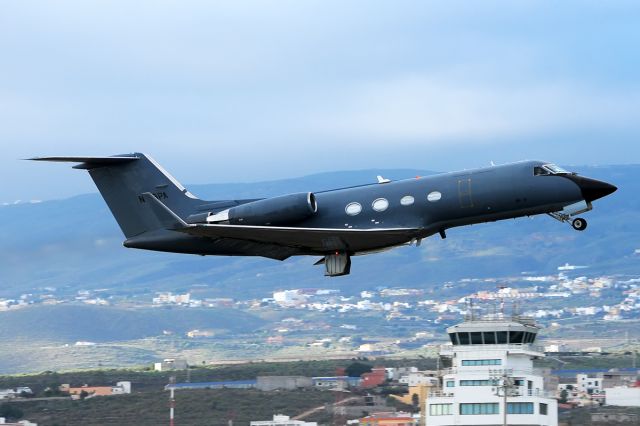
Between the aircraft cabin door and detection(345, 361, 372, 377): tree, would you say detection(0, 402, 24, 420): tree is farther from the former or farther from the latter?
the aircraft cabin door

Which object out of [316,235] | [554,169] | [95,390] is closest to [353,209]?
[316,235]

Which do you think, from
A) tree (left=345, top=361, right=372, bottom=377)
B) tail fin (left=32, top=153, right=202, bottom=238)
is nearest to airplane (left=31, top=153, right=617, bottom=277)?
tail fin (left=32, top=153, right=202, bottom=238)

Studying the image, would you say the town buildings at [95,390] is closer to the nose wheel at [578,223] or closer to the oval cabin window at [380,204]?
the oval cabin window at [380,204]

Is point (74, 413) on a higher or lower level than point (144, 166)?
lower

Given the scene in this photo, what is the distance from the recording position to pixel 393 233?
5162 cm

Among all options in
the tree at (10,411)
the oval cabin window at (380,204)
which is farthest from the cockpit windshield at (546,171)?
the tree at (10,411)

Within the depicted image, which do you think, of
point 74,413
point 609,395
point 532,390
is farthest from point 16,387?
point 532,390

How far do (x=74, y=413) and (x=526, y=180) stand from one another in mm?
60548

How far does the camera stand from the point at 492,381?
75000 millimetres

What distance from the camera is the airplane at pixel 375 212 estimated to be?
5128 centimetres

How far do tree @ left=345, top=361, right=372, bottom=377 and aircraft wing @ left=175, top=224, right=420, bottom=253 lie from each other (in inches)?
2936

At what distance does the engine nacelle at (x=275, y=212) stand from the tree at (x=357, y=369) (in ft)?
244

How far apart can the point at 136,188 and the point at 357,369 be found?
75241mm

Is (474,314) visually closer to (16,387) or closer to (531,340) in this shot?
(531,340)
